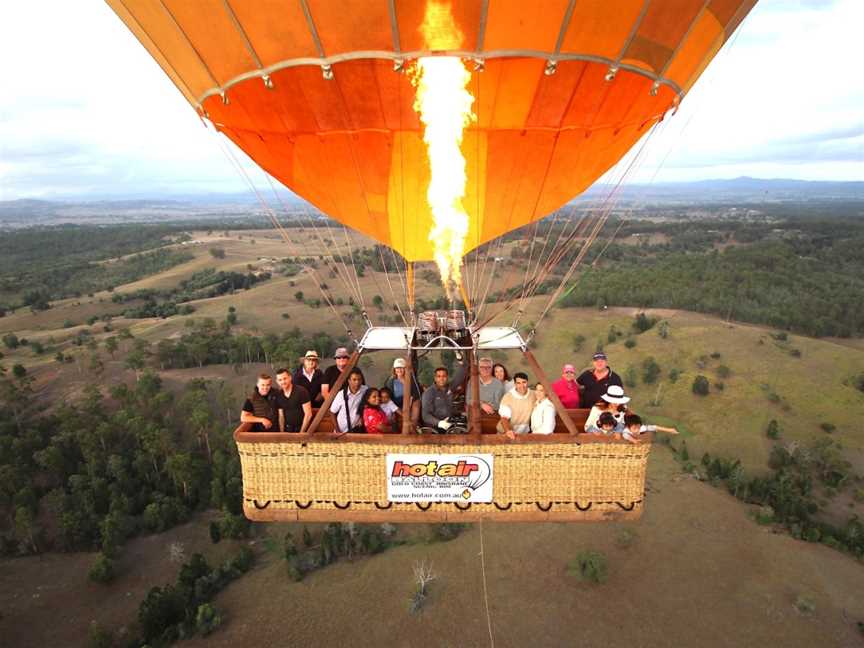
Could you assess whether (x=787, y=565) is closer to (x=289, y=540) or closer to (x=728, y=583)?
(x=728, y=583)

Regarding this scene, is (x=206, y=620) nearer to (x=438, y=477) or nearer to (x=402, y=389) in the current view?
(x=402, y=389)

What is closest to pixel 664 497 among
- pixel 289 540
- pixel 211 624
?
pixel 289 540

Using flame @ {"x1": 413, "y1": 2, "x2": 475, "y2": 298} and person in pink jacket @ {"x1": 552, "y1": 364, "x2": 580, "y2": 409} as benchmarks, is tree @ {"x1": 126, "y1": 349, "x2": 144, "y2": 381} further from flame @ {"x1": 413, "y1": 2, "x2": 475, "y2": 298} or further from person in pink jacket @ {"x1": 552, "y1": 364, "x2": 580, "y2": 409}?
person in pink jacket @ {"x1": 552, "y1": 364, "x2": 580, "y2": 409}

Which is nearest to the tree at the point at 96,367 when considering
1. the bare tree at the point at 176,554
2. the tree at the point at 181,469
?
the tree at the point at 181,469

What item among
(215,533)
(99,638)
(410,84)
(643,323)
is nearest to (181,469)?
(215,533)

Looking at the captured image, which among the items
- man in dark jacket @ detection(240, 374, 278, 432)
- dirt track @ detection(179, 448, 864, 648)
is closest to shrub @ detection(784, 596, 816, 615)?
dirt track @ detection(179, 448, 864, 648)

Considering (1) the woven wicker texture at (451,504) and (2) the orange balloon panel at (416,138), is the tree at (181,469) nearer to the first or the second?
(2) the orange balloon panel at (416,138)
